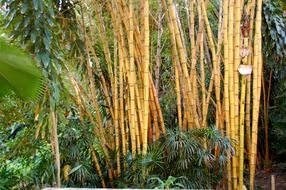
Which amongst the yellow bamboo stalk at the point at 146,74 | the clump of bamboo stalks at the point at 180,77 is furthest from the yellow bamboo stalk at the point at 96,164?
the yellow bamboo stalk at the point at 146,74

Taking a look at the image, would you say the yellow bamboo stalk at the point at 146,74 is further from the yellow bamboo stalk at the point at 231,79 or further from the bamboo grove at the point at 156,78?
the yellow bamboo stalk at the point at 231,79

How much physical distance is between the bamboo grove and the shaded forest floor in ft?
3.84

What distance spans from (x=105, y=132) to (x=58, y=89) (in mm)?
722

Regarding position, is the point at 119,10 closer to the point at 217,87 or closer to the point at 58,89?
the point at 58,89

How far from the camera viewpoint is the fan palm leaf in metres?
1.77

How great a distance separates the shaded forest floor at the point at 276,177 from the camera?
383 centimetres

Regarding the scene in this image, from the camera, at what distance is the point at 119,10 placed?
2686 mm

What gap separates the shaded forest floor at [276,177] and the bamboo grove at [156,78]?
1.17 metres

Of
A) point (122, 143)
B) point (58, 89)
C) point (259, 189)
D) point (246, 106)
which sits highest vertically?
point (58, 89)

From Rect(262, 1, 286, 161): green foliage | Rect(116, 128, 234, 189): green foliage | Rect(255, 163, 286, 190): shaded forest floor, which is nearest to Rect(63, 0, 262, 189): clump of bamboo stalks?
Rect(116, 128, 234, 189): green foliage

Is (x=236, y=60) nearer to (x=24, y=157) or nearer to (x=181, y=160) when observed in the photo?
(x=181, y=160)

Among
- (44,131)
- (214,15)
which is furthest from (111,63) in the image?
(214,15)

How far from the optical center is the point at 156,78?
304cm

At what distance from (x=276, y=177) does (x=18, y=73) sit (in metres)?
3.30
